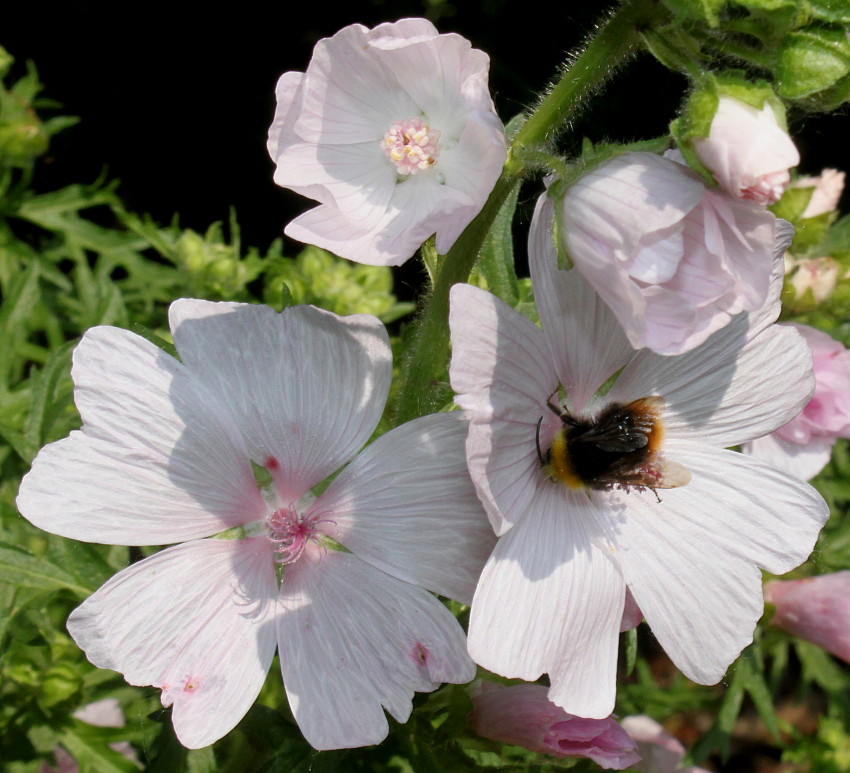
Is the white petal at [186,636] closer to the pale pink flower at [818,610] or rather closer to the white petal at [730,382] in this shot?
the white petal at [730,382]

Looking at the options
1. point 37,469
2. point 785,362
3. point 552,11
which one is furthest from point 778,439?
point 552,11

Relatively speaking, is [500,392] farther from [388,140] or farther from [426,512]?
[388,140]

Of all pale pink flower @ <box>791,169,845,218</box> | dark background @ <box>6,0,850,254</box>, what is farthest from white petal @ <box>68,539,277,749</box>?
dark background @ <box>6,0,850,254</box>

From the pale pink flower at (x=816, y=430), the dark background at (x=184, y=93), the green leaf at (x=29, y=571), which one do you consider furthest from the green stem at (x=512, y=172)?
the dark background at (x=184, y=93)

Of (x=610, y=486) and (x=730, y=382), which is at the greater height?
(x=730, y=382)

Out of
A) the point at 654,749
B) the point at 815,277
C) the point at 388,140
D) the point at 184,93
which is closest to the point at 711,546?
the point at 388,140

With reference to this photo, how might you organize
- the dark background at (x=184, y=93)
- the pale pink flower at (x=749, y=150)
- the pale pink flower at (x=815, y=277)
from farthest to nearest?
the dark background at (x=184, y=93) < the pale pink flower at (x=815, y=277) < the pale pink flower at (x=749, y=150)

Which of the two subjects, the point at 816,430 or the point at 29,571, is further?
the point at 816,430
